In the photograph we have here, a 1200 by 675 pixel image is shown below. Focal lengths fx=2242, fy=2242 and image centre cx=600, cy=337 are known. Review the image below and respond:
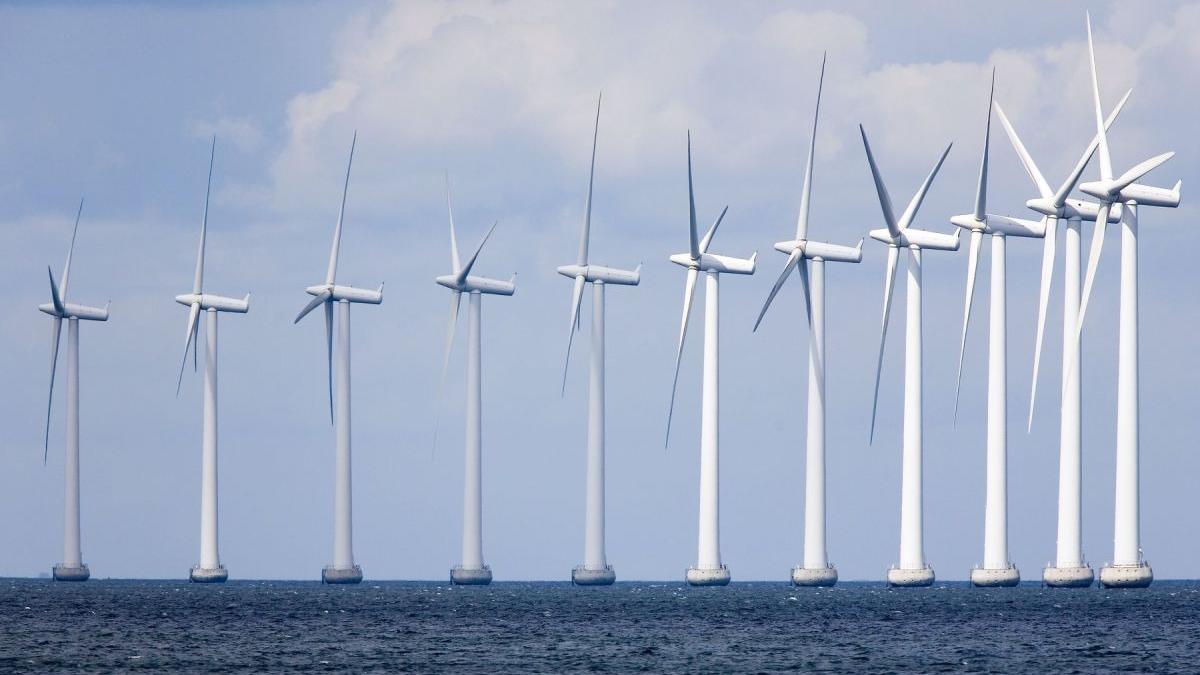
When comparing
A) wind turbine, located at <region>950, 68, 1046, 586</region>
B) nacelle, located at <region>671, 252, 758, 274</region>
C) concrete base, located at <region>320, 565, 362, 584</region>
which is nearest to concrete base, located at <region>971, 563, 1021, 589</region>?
wind turbine, located at <region>950, 68, 1046, 586</region>

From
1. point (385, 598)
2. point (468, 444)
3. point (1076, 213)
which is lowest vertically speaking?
point (385, 598)

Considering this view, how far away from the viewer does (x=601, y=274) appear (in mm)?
180125

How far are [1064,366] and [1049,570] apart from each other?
1402 centimetres

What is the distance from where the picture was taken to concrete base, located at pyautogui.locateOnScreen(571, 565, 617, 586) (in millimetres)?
183225

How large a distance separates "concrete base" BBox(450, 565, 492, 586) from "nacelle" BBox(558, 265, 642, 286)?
28803 millimetres

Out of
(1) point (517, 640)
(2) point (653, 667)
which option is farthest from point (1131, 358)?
(2) point (653, 667)

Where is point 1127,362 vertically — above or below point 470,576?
above

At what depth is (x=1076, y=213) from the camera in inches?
5856

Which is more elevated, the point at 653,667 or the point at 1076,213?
the point at 1076,213

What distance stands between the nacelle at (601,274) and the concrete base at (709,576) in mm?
24167

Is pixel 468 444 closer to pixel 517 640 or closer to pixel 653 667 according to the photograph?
pixel 517 640

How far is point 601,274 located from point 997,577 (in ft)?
150

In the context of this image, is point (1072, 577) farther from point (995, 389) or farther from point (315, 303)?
point (315, 303)

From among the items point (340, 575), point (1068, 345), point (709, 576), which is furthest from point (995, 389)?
point (340, 575)
